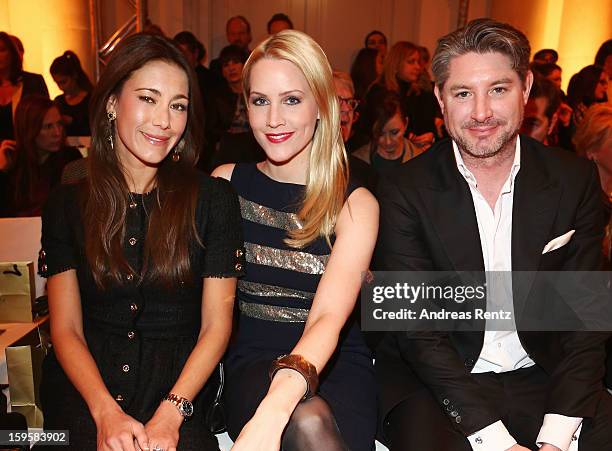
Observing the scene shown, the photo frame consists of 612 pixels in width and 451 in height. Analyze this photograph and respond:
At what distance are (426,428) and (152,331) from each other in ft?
2.96

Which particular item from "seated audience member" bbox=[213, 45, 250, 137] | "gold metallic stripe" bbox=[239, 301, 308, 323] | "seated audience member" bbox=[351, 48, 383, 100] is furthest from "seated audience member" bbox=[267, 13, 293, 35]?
"gold metallic stripe" bbox=[239, 301, 308, 323]

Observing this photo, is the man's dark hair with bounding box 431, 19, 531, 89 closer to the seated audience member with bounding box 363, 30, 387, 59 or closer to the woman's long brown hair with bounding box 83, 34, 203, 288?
the woman's long brown hair with bounding box 83, 34, 203, 288

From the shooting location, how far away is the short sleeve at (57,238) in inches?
80.6

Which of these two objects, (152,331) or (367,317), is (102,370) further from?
(367,317)

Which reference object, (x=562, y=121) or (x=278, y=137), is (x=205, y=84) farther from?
(x=278, y=137)

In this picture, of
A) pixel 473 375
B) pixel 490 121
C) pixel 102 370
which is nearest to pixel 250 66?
pixel 490 121

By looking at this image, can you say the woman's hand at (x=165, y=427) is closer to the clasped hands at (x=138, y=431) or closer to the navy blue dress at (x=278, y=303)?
the clasped hands at (x=138, y=431)

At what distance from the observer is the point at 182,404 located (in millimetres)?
1880

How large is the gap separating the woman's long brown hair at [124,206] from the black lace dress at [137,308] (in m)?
0.03

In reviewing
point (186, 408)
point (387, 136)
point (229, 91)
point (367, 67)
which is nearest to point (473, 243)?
point (186, 408)

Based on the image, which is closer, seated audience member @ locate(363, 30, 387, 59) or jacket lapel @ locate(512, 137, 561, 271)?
jacket lapel @ locate(512, 137, 561, 271)

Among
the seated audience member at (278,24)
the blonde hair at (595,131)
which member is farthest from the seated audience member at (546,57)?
the blonde hair at (595,131)

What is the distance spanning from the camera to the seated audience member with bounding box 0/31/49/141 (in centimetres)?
493

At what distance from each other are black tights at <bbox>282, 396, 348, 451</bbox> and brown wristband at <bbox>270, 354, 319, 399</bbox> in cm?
4
